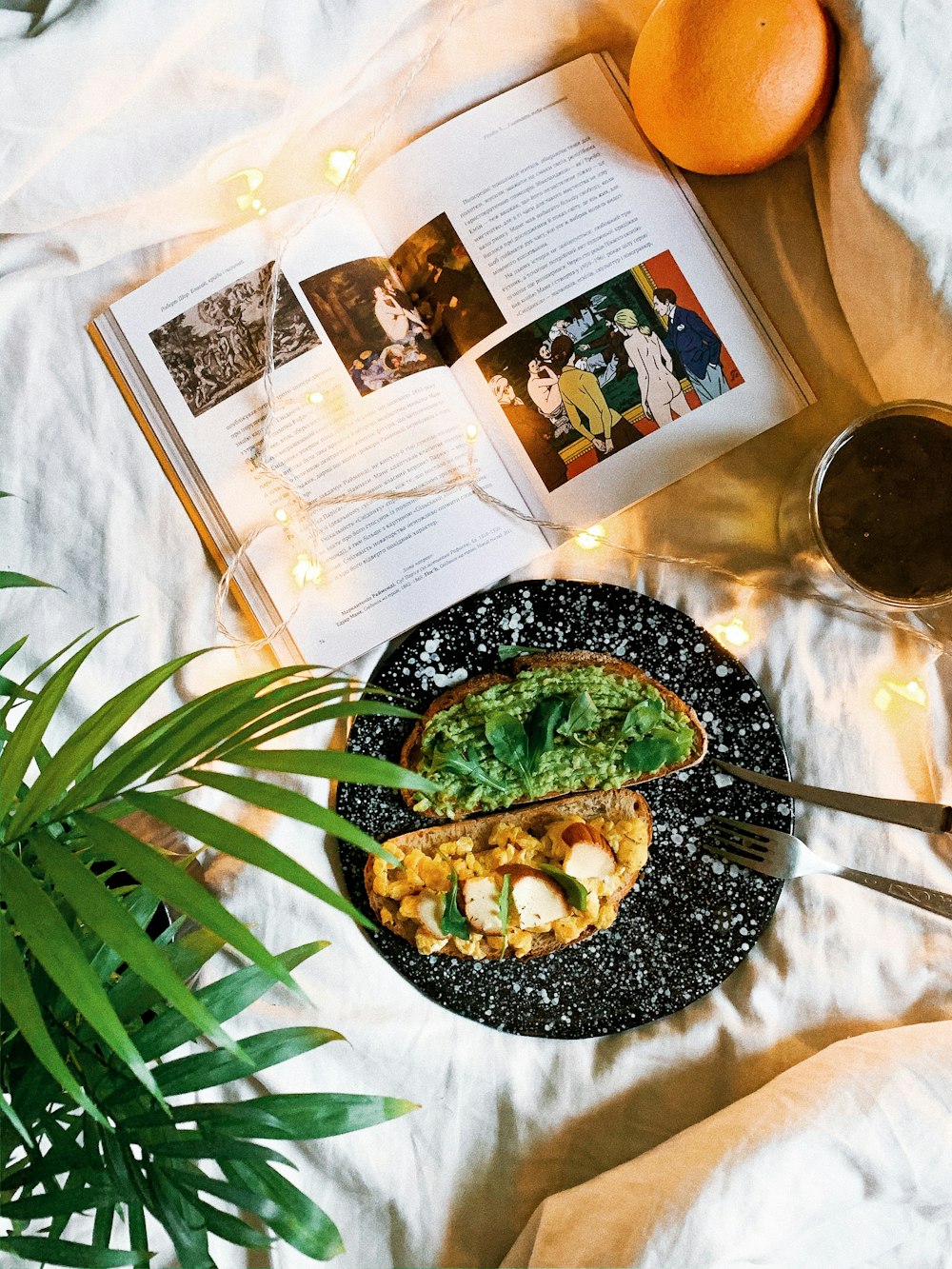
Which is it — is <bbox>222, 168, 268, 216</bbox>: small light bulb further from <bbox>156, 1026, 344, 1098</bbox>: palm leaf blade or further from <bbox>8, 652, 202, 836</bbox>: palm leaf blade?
<bbox>156, 1026, 344, 1098</bbox>: palm leaf blade

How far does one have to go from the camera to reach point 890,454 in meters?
0.98

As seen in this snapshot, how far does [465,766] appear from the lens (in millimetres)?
1002

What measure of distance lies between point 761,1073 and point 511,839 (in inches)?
14.4

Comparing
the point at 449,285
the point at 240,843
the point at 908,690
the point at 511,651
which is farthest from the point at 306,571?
the point at 908,690

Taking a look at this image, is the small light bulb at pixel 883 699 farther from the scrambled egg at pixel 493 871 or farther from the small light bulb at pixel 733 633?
the scrambled egg at pixel 493 871

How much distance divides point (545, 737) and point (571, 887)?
151 millimetres

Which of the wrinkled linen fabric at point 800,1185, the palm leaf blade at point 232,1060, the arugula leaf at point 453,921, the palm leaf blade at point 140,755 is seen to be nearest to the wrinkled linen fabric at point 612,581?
the wrinkled linen fabric at point 800,1185

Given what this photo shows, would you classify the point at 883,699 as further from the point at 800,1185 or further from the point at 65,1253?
the point at 65,1253

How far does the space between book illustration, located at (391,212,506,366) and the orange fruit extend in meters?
0.23

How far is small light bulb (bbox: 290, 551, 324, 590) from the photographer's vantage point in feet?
3.43

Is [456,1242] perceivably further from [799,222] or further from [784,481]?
[799,222]

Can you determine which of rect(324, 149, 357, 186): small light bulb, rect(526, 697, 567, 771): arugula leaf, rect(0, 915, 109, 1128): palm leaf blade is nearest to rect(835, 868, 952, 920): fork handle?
rect(526, 697, 567, 771): arugula leaf

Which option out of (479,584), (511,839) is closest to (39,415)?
(479,584)

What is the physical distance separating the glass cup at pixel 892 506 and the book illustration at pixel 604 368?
0.18 metres
